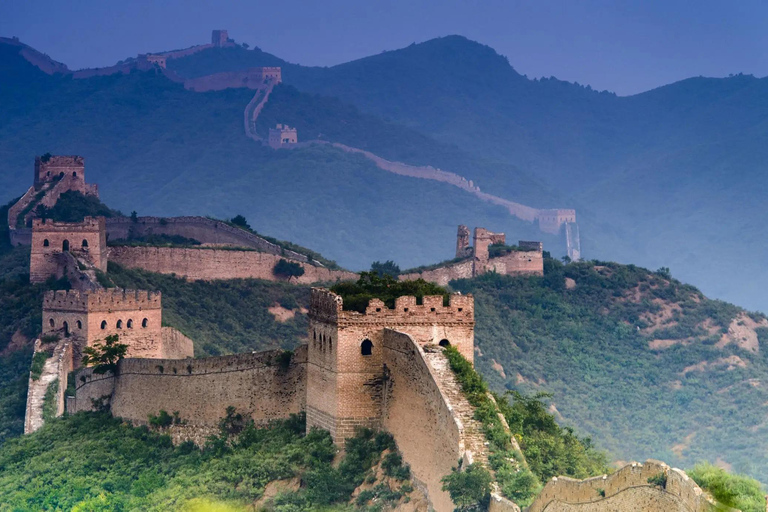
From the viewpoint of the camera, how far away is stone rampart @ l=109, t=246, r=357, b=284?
89.7 meters

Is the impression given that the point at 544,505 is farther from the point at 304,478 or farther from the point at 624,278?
the point at 624,278

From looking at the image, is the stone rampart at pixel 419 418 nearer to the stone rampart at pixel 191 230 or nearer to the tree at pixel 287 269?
the tree at pixel 287 269

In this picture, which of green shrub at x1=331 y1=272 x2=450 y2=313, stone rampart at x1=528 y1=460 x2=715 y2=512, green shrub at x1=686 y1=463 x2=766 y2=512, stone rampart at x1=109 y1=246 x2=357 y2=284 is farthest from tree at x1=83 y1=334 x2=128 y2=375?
green shrub at x1=686 y1=463 x2=766 y2=512

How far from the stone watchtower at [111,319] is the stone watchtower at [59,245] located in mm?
11334

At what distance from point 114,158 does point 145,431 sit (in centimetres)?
12244

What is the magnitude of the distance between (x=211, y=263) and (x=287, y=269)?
408 cm

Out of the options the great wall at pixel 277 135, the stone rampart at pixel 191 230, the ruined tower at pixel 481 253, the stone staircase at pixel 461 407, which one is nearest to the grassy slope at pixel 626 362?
the ruined tower at pixel 481 253

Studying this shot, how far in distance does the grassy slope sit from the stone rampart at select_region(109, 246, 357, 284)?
27.5 feet

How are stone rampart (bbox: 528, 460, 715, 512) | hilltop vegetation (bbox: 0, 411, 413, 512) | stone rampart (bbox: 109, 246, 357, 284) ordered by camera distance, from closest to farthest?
stone rampart (bbox: 528, 460, 715, 512) → hilltop vegetation (bbox: 0, 411, 413, 512) → stone rampart (bbox: 109, 246, 357, 284)

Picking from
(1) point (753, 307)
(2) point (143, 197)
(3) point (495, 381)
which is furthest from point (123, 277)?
(1) point (753, 307)

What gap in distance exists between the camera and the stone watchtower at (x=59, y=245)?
80125 millimetres

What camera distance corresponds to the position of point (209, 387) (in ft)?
179

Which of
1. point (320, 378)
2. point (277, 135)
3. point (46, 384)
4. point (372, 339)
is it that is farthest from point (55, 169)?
point (277, 135)

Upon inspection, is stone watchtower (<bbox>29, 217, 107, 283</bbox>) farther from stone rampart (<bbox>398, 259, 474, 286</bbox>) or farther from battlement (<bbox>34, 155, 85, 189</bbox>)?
stone rampart (<bbox>398, 259, 474, 286</bbox>)
